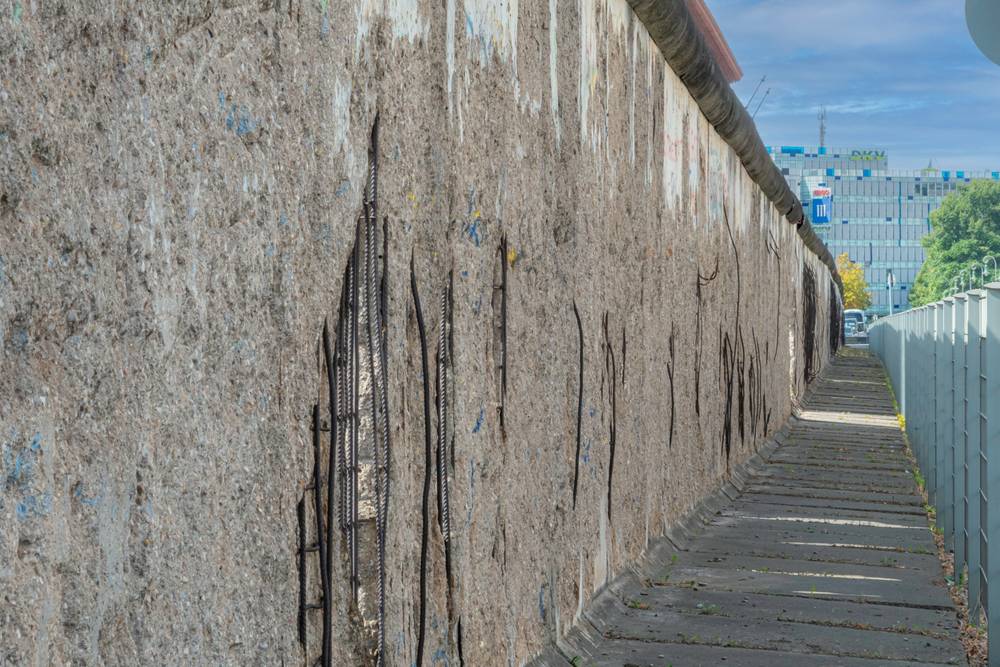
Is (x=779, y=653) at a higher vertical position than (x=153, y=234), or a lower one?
lower

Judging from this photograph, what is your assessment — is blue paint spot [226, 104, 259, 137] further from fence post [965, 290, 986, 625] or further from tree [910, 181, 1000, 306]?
tree [910, 181, 1000, 306]

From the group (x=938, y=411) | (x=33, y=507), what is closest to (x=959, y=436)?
(x=938, y=411)

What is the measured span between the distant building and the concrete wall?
5247 inches

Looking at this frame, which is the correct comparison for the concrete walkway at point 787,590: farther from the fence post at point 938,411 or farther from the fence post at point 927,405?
the fence post at point 927,405

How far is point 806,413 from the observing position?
17.1m

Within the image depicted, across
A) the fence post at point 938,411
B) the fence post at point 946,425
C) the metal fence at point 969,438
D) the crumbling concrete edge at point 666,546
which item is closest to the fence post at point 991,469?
the metal fence at point 969,438

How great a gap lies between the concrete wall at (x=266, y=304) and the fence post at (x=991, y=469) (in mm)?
1512

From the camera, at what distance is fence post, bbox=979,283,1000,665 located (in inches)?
196

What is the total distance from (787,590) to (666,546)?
2.86ft

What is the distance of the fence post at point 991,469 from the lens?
16.3 feet

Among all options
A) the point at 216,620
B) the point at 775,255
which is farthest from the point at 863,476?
the point at 216,620

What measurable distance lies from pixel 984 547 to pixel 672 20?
2689 millimetres

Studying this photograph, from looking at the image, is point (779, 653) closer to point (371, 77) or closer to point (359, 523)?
point (359, 523)

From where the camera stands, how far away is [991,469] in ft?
17.5
